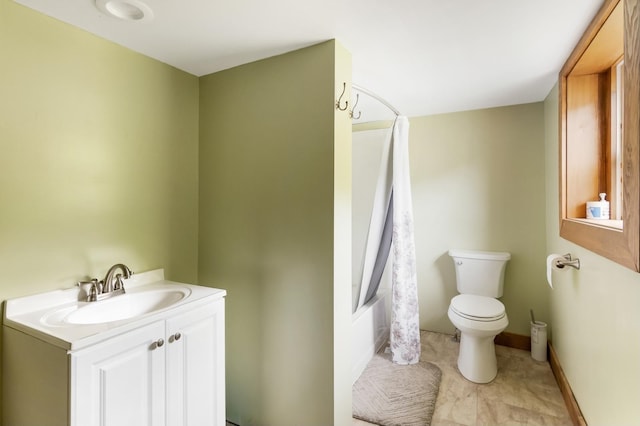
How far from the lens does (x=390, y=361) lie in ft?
8.41

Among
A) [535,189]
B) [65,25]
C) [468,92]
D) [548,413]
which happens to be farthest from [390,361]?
[65,25]

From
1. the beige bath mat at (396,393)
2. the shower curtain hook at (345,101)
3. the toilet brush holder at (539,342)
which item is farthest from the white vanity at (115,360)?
the toilet brush holder at (539,342)

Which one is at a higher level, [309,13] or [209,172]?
[309,13]

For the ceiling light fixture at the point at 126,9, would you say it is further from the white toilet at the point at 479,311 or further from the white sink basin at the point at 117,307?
the white toilet at the point at 479,311

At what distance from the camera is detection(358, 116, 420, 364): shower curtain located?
8.38 ft

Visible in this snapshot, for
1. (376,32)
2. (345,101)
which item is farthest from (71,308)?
(376,32)

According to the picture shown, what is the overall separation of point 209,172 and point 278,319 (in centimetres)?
103

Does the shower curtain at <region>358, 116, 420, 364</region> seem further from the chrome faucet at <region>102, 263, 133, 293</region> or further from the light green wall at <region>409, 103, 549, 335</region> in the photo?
the chrome faucet at <region>102, 263, 133, 293</region>

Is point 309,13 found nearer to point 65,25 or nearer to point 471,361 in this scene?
point 65,25

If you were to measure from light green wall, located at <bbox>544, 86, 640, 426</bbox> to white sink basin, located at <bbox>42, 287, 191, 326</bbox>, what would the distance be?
1.88 meters

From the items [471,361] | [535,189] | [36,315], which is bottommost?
[471,361]

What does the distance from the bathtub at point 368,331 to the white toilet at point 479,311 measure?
623 millimetres

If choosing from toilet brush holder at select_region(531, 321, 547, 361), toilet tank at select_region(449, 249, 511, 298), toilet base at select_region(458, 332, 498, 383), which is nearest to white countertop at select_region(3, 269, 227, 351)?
toilet base at select_region(458, 332, 498, 383)

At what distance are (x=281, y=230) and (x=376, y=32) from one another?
44.9 inches
